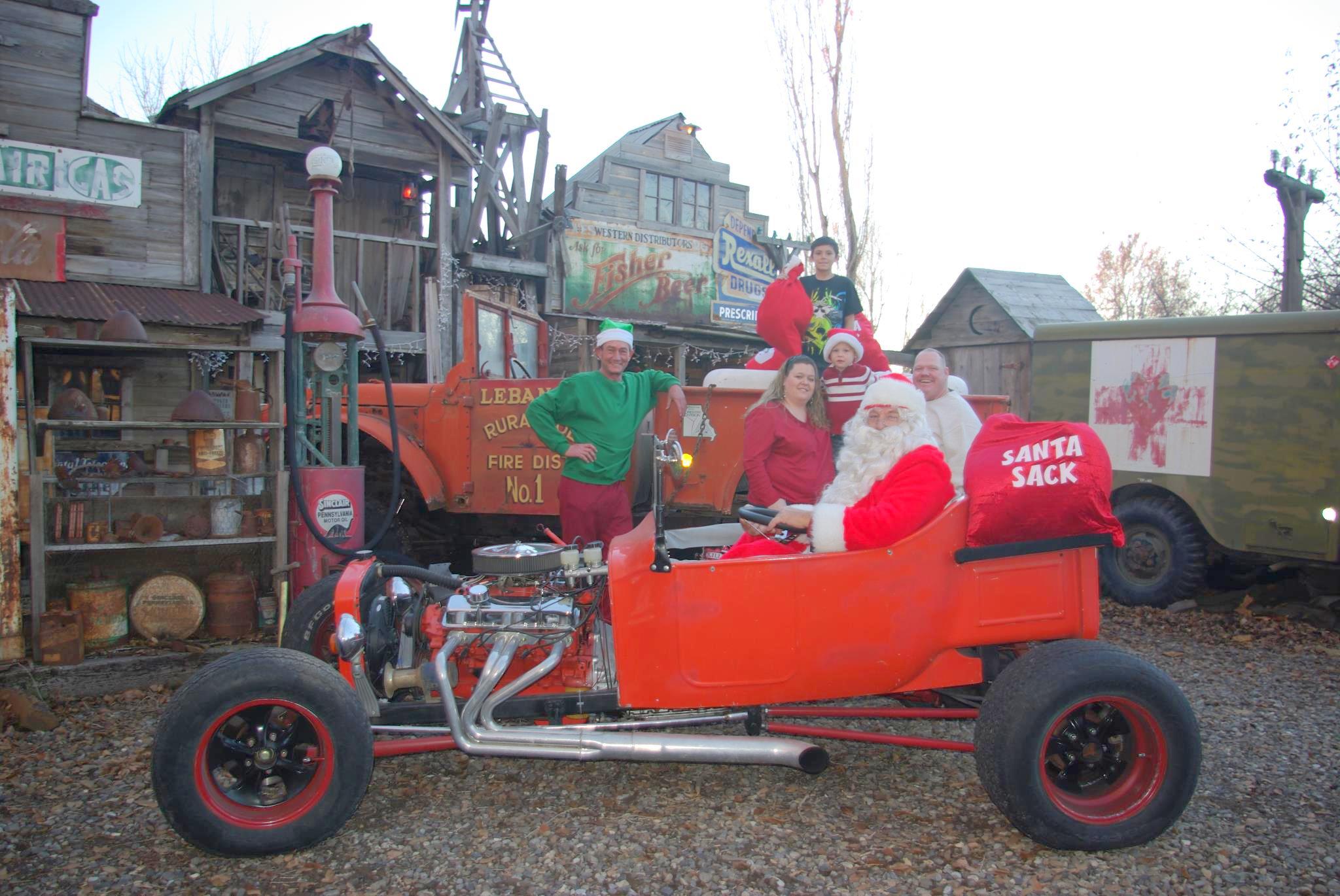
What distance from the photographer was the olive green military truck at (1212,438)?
231 inches

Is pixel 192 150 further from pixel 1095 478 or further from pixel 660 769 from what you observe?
pixel 1095 478

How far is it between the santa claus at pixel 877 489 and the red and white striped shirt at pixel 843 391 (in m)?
1.22

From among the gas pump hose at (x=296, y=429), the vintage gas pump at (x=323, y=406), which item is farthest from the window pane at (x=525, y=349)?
the gas pump hose at (x=296, y=429)

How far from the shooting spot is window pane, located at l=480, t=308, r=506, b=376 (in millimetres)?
5734

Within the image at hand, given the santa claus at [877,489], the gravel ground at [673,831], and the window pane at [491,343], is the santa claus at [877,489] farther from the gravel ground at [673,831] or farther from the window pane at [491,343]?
the window pane at [491,343]

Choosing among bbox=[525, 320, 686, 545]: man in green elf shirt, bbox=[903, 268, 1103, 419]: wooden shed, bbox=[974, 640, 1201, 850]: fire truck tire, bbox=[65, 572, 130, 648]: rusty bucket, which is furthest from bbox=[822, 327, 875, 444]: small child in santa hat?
bbox=[903, 268, 1103, 419]: wooden shed

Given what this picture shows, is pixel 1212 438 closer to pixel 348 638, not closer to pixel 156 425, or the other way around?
pixel 348 638

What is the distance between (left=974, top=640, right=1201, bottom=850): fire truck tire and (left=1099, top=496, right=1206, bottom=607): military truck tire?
383 cm

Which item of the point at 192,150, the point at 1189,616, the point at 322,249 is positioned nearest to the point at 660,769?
the point at 322,249

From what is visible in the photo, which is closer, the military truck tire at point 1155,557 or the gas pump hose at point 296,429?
the gas pump hose at point 296,429

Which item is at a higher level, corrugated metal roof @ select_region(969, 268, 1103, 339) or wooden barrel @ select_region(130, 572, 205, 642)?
corrugated metal roof @ select_region(969, 268, 1103, 339)

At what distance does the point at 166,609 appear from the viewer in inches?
185

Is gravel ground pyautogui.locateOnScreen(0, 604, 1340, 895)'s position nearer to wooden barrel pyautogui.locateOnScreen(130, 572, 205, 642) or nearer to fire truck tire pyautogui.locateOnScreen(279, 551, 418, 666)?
fire truck tire pyautogui.locateOnScreen(279, 551, 418, 666)

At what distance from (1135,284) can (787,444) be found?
31163 mm
